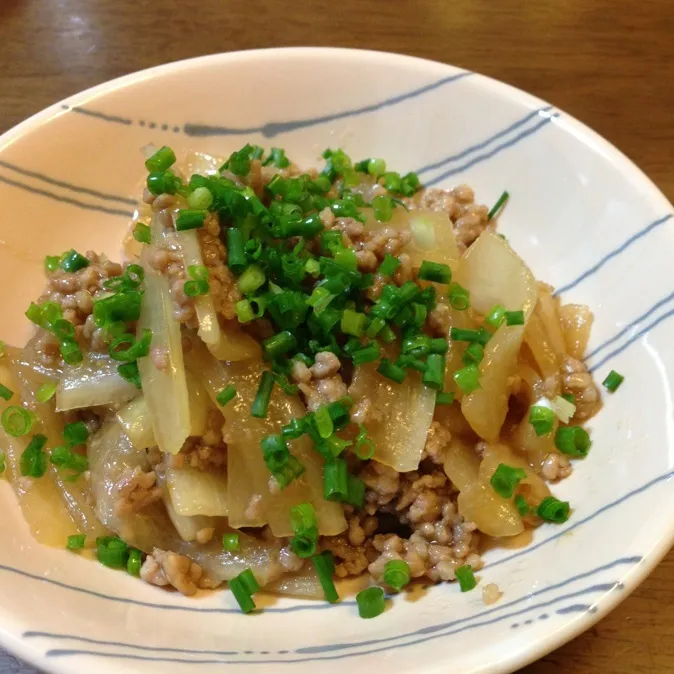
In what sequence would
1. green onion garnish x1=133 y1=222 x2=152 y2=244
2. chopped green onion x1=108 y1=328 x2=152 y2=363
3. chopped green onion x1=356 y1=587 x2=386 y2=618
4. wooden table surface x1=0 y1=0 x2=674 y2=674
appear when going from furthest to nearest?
wooden table surface x1=0 y1=0 x2=674 y2=674
green onion garnish x1=133 y1=222 x2=152 y2=244
chopped green onion x1=108 y1=328 x2=152 y2=363
chopped green onion x1=356 y1=587 x2=386 y2=618

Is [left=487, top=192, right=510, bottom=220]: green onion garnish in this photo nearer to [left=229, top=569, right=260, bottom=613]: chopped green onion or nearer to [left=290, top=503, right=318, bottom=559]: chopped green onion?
[left=290, top=503, right=318, bottom=559]: chopped green onion

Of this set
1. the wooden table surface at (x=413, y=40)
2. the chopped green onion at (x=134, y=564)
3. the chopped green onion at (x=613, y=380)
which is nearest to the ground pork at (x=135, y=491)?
the chopped green onion at (x=134, y=564)

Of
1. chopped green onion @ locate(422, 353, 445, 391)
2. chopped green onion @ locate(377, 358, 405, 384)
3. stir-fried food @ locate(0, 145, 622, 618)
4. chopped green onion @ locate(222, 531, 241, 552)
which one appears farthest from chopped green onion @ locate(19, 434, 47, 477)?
chopped green onion @ locate(422, 353, 445, 391)

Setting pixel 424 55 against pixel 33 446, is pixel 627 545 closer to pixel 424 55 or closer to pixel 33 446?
pixel 33 446

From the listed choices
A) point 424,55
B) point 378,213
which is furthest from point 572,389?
point 424,55

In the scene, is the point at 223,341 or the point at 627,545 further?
the point at 223,341

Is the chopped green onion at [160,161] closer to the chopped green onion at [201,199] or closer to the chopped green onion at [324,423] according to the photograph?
the chopped green onion at [201,199]

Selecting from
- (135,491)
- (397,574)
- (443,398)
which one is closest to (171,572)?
(135,491)
